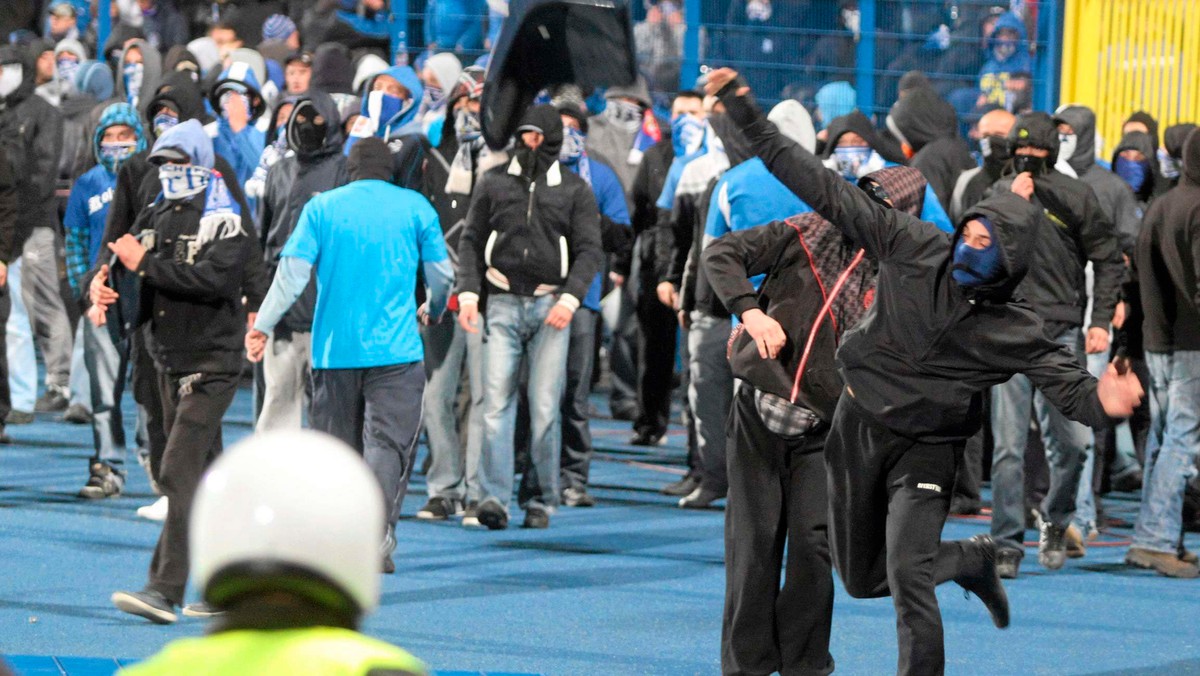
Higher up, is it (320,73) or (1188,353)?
(320,73)

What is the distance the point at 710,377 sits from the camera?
1088 cm

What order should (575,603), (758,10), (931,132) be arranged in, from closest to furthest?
(575,603) < (931,132) < (758,10)

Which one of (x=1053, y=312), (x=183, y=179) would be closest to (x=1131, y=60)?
(x=1053, y=312)

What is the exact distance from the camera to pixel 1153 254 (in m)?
9.48

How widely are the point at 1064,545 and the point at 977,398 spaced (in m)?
3.64

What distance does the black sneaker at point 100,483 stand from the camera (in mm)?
10664

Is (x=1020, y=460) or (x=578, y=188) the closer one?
(x=1020, y=460)

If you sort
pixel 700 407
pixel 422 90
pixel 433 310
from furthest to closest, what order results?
pixel 422 90 → pixel 700 407 → pixel 433 310

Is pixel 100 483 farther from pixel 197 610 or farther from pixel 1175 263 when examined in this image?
pixel 1175 263

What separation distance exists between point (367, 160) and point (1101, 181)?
4.64 m

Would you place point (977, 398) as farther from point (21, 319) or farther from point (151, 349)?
point (21, 319)

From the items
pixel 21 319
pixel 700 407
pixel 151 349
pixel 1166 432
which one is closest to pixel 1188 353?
pixel 1166 432

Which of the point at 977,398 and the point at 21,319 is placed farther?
the point at 21,319

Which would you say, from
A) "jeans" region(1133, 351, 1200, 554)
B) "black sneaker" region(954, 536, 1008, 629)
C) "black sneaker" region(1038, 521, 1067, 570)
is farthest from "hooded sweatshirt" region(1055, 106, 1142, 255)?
"black sneaker" region(954, 536, 1008, 629)
